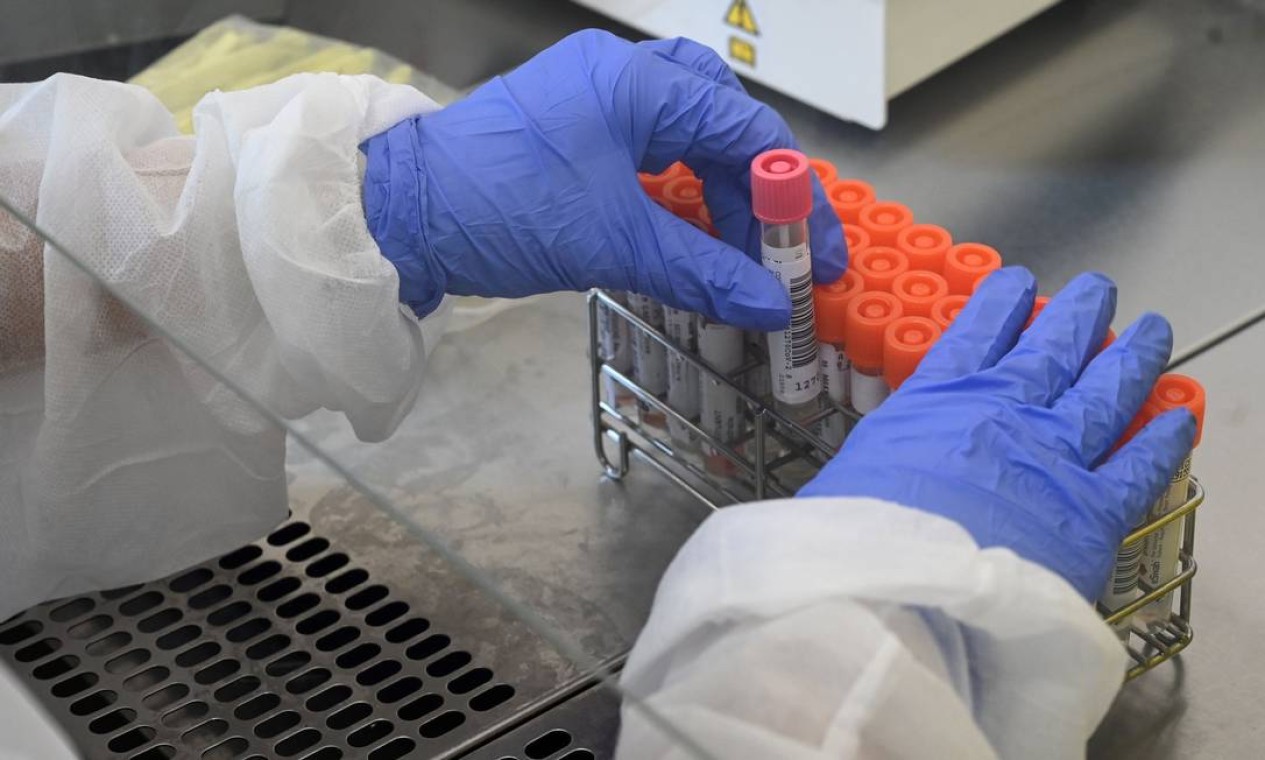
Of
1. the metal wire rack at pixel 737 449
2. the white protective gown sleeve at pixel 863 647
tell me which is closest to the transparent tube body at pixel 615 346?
the metal wire rack at pixel 737 449

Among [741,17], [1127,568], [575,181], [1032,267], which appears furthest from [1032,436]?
[741,17]

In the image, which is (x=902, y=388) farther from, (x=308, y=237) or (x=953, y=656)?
(x=308, y=237)

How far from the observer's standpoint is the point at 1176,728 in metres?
1.16

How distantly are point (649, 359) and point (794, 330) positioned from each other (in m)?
0.17

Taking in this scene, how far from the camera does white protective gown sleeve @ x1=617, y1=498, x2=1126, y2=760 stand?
2.76 feet

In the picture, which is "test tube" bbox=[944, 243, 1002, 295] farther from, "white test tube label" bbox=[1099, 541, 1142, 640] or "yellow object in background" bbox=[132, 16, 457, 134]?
"yellow object in background" bbox=[132, 16, 457, 134]

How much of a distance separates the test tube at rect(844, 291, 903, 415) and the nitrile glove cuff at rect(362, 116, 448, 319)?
0.36 metres

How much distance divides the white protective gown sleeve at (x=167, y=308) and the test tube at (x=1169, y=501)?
56 cm

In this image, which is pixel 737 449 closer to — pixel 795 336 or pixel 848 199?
pixel 795 336

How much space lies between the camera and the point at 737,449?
1223 millimetres

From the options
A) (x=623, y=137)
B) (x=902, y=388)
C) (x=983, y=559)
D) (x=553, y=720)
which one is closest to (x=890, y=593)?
(x=983, y=559)

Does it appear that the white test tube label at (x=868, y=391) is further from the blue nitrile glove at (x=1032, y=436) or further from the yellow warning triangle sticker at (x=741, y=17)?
the yellow warning triangle sticker at (x=741, y=17)

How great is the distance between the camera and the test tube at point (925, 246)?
4.19 feet

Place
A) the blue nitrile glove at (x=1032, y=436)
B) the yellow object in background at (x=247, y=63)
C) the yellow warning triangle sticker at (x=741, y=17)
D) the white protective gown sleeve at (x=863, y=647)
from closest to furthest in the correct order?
the white protective gown sleeve at (x=863, y=647) < the blue nitrile glove at (x=1032, y=436) < the yellow object in background at (x=247, y=63) < the yellow warning triangle sticker at (x=741, y=17)
